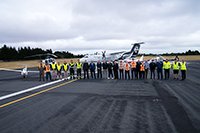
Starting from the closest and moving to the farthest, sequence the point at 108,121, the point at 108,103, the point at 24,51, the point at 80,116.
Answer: the point at 108,121 < the point at 80,116 < the point at 108,103 < the point at 24,51

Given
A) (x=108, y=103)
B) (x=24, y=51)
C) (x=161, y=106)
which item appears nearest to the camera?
(x=161, y=106)

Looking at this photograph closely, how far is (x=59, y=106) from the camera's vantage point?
21.9 ft

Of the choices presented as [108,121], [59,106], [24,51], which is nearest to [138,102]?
[108,121]

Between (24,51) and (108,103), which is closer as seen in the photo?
(108,103)

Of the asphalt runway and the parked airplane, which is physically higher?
the parked airplane

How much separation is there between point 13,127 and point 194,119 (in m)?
6.15

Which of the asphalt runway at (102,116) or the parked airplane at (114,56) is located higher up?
the parked airplane at (114,56)

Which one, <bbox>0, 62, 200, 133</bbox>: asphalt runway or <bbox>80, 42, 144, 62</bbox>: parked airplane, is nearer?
<bbox>0, 62, 200, 133</bbox>: asphalt runway

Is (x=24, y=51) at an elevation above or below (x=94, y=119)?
above

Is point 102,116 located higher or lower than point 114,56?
Result: lower

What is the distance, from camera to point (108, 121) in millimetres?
4961

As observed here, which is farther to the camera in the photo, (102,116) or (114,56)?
(114,56)

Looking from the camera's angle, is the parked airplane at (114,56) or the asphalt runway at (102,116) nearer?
the asphalt runway at (102,116)

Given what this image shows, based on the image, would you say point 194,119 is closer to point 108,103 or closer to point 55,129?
point 108,103
